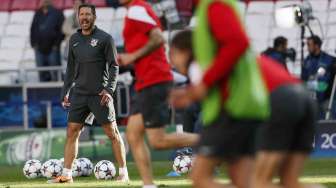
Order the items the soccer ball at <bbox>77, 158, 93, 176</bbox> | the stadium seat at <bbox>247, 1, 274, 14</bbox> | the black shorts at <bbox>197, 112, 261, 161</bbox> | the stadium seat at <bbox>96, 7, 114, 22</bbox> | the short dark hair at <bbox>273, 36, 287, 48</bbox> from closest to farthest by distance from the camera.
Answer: the black shorts at <bbox>197, 112, 261, 161</bbox> → the soccer ball at <bbox>77, 158, 93, 176</bbox> → the short dark hair at <bbox>273, 36, 287, 48</bbox> → the stadium seat at <bbox>247, 1, 274, 14</bbox> → the stadium seat at <bbox>96, 7, 114, 22</bbox>

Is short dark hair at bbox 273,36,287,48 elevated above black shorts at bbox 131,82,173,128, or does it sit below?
above

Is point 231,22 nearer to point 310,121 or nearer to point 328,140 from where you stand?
point 310,121

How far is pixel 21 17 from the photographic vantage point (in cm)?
2753

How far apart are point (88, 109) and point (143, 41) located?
3.33 meters

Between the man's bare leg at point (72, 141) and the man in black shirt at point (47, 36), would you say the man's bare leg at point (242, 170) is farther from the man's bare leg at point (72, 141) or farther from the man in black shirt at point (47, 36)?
the man in black shirt at point (47, 36)

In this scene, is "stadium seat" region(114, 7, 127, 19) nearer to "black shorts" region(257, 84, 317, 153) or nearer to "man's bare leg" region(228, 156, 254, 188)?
"black shorts" region(257, 84, 317, 153)

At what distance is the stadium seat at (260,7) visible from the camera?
86.9 feet

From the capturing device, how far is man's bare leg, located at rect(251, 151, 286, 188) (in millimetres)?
9180

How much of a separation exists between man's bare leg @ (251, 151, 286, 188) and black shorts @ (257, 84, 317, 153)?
0.17 ft

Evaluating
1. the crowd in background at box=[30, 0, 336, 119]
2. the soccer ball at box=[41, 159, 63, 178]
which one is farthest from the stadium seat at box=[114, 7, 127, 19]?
the soccer ball at box=[41, 159, 63, 178]

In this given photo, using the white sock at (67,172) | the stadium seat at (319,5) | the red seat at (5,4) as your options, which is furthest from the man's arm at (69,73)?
the red seat at (5,4)

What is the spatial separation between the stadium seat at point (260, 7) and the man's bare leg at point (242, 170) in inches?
691

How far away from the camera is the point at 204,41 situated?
29.3 ft

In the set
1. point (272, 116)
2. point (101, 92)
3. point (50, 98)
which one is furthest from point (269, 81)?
point (50, 98)
